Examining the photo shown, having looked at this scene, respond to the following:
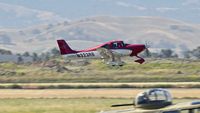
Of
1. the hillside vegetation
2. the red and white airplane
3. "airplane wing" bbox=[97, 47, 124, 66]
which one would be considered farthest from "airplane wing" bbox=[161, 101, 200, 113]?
the hillside vegetation

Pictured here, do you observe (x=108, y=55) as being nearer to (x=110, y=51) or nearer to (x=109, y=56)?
(x=109, y=56)

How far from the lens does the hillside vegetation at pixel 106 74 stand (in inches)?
3243

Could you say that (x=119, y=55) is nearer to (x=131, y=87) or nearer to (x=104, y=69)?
(x=131, y=87)

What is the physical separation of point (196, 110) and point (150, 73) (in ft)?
229

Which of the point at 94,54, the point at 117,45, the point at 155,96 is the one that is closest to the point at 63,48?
the point at 94,54

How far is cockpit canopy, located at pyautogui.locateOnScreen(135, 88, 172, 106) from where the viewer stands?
2241 cm

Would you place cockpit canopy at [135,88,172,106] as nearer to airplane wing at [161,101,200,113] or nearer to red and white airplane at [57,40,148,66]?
airplane wing at [161,101,200,113]

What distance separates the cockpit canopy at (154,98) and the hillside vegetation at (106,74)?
5553 centimetres

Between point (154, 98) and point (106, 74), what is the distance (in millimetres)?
68593

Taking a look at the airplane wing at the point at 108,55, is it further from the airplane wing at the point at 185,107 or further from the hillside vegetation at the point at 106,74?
the airplane wing at the point at 185,107

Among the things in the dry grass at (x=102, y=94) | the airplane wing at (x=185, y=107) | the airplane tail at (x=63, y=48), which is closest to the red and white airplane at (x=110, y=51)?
the airplane tail at (x=63, y=48)

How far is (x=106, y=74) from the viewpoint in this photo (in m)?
91.1

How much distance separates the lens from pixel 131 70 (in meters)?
96.4

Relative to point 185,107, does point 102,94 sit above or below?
below
